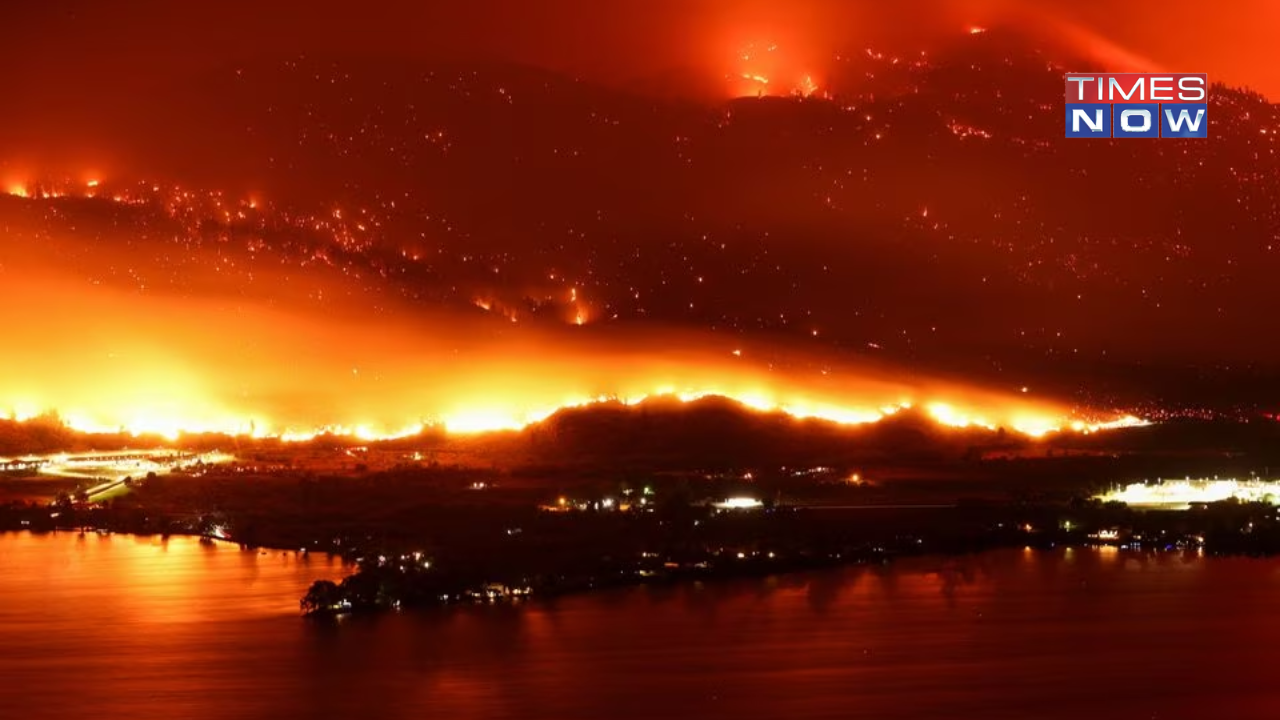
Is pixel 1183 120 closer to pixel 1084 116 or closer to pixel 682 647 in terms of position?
pixel 1084 116

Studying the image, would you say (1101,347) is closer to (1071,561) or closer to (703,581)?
(1071,561)

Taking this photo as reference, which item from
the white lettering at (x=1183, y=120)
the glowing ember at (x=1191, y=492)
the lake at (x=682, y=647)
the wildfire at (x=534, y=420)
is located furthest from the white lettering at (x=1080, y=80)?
the lake at (x=682, y=647)

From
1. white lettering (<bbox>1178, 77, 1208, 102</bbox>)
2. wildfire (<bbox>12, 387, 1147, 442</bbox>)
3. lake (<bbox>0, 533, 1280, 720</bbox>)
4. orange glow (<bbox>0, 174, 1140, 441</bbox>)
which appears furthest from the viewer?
orange glow (<bbox>0, 174, 1140, 441</bbox>)

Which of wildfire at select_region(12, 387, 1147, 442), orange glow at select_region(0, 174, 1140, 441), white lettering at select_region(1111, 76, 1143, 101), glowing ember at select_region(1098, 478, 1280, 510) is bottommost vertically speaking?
glowing ember at select_region(1098, 478, 1280, 510)

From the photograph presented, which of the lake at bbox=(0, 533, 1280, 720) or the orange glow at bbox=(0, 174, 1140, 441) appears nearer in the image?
the lake at bbox=(0, 533, 1280, 720)

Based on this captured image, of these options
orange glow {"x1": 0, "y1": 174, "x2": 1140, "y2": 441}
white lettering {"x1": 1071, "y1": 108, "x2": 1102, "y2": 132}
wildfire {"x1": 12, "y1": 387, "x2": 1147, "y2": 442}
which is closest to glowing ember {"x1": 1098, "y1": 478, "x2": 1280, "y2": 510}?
wildfire {"x1": 12, "y1": 387, "x2": 1147, "y2": 442}

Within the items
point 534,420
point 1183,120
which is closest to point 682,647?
point 534,420

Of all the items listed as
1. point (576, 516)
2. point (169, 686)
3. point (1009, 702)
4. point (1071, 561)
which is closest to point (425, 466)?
point (576, 516)

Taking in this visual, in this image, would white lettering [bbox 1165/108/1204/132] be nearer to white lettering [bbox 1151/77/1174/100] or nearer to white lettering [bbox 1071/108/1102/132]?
white lettering [bbox 1071/108/1102/132]

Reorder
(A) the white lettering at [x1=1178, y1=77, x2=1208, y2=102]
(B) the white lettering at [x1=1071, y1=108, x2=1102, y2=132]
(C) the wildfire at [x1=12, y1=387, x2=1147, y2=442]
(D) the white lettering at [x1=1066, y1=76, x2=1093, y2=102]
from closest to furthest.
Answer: (A) the white lettering at [x1=1178, y1=77, x2=1208, y2=102]
(C) the wildfire at [x1=12, y1=387, x2=1147, y2=442]
(D) the white lettering at [x1=1066, y1=76, x2=1093, y2=102]
(B) the white lettering at [x1=1071, y1=108, x2=1102, y2=132]
